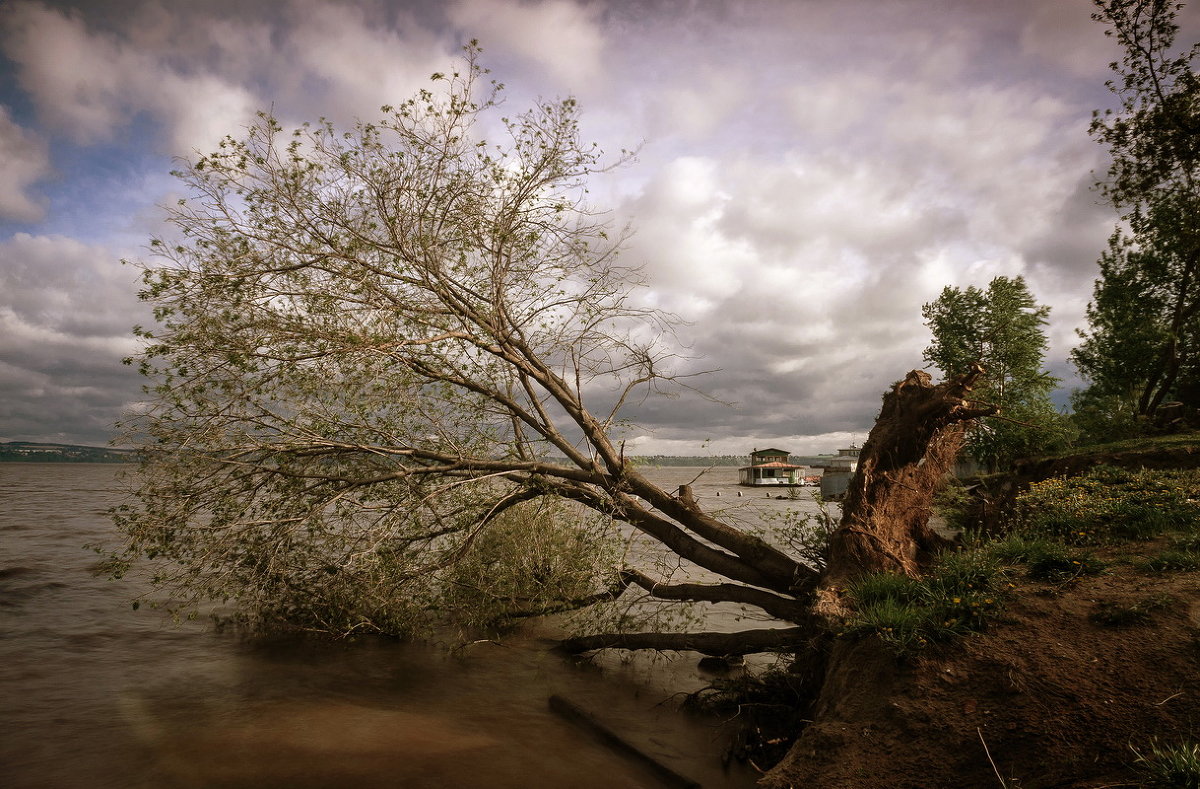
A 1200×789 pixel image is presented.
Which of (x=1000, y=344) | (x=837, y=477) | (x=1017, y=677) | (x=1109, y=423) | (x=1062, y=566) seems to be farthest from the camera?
(x=837, y=477)

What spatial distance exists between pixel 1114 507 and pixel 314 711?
11769 millimetres

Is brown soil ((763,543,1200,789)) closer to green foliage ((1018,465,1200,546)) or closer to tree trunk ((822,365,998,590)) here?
tree trunk ((822,365,998,590))

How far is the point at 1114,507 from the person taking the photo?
8719 millimetres

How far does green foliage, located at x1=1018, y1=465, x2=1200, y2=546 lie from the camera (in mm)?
7789

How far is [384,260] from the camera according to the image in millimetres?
9086

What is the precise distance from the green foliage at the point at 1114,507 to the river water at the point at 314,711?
462 centimetres

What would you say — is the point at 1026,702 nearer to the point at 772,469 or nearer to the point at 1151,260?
the point at 1151,260

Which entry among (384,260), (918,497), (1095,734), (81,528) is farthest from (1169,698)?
(81,528)

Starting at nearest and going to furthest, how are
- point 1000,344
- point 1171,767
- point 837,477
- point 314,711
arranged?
point 1171,767 < point 314,711 < point 1000,344 < point 837,477

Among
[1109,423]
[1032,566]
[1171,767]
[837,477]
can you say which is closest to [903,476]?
[1032,566]

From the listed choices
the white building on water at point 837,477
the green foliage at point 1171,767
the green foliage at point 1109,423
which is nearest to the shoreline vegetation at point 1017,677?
the green foliage at point 1171,767

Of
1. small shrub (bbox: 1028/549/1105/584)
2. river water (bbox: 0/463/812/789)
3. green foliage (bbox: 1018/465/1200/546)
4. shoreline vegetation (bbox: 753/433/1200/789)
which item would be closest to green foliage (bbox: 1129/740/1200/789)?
shoreline vegetation (bbox: 753/433/1200/789)

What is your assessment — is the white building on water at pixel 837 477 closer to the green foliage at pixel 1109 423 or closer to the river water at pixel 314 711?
the green foliage at pixel 1109 423

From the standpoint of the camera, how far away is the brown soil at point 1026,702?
422cm
